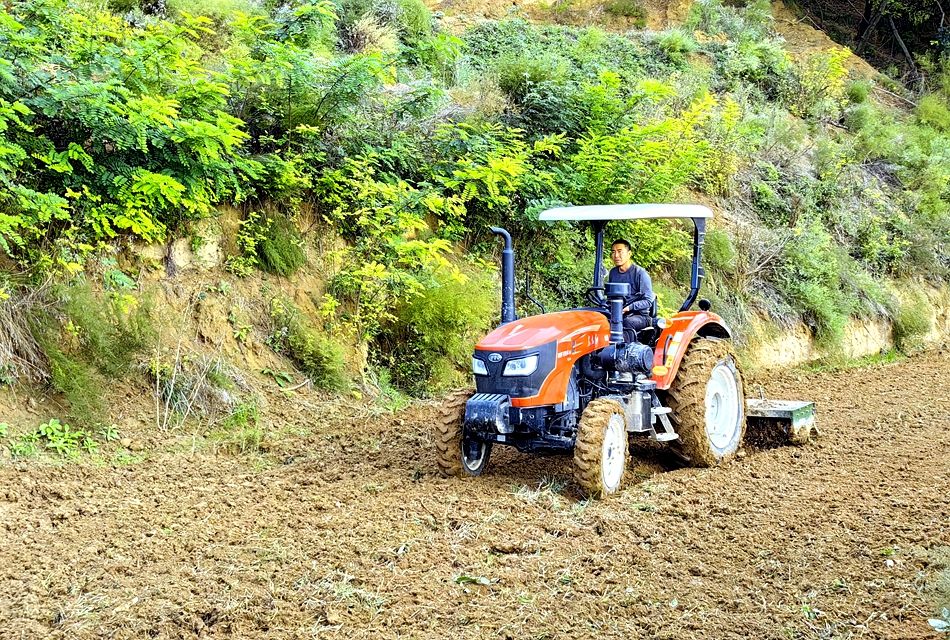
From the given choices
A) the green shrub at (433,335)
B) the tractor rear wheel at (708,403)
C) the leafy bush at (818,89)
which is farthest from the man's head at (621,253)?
the leafy bush at (818,89)

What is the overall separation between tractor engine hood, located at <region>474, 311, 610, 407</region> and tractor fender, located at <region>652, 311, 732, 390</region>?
0.81 m

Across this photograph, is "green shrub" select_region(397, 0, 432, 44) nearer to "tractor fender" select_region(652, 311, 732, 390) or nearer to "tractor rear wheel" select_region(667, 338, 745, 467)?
"tractor fender" select_region(652, 311, 732, 390)

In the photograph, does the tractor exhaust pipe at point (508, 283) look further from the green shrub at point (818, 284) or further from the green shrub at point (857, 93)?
the green shrub at point (857, 93)

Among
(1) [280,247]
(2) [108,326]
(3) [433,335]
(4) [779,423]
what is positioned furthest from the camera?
(3) [433,335]

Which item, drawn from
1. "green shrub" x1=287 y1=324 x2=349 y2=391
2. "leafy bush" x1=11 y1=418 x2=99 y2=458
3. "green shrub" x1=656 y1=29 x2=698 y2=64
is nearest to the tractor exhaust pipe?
"green shrub" x1=287 y1=324 x2=349 y2=391

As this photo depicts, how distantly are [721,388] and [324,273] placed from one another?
14.2 feet

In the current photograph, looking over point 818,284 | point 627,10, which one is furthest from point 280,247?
point 627,10

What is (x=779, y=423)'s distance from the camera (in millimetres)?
8094

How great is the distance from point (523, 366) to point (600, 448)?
76 centimetres

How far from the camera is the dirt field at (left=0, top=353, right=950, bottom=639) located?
4.24 m

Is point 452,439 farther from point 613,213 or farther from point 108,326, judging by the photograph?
point 108,326

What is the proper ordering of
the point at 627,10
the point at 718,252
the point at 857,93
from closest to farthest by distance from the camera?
1. the point at 718,252
2. the point at 857,93
3. the point at 627,10

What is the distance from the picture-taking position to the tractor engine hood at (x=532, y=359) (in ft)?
19.9

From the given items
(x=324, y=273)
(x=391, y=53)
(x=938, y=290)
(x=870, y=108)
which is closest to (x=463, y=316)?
(x=324, y=273)
